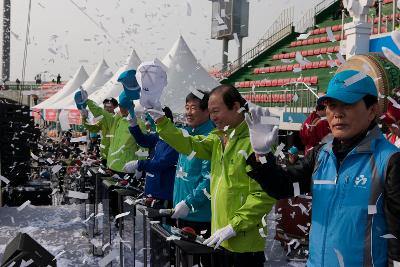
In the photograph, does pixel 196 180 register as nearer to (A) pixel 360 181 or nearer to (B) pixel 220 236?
(B) pixel 220 236

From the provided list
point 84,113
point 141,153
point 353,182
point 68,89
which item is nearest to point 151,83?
point 353,182

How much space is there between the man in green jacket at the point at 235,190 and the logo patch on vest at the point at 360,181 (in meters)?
0.85

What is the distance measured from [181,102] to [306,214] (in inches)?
264

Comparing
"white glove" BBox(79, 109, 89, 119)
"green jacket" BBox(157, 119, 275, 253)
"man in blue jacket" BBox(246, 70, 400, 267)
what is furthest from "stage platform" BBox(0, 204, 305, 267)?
"man in blue jacket" BBox(246, 70, 400, 267)

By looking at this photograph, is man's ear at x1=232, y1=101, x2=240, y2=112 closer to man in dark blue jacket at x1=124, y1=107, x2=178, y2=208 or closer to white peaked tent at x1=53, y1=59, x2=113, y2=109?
man in dark blue jacket at x1=124, y1=107, x2=178, y2=208

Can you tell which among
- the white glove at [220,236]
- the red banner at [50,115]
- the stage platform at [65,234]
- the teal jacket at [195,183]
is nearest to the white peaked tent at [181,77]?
the stage platform at [65,234]

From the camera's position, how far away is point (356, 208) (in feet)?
6.73

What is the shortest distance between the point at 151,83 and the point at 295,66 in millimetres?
18214

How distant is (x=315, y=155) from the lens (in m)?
→ 2.39

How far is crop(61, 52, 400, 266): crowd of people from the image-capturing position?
2.04m

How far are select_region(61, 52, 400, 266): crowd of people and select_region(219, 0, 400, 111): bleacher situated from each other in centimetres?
1048

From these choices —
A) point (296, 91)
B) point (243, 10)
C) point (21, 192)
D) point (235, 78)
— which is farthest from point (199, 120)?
point (243, 10)

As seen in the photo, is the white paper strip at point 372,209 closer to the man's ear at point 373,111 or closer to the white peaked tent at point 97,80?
the man's ear at point 373,111

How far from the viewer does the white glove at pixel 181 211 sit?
3.58m
